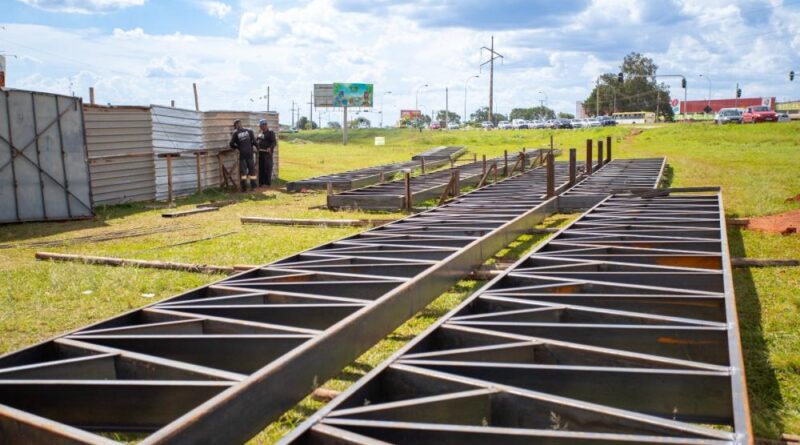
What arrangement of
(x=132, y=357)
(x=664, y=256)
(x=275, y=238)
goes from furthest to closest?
(x=275, y=238)
(x=664, y=256)
(x=132, y=357)

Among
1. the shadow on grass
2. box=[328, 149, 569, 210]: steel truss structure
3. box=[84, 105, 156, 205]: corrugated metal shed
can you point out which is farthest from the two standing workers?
the shadow on grass

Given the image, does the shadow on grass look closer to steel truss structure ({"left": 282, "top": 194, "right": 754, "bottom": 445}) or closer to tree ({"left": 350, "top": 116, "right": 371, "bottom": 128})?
steel truss structure ({"left": 282, "top": 194, "right": 754, "bottom": 445})

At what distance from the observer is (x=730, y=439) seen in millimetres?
Answer: 2705

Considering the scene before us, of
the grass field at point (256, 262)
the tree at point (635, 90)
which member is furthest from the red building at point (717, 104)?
the grass field at point (256, 262)

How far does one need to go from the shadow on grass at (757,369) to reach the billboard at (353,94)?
6845 centimetres

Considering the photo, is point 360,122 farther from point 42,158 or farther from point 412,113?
point 42,158

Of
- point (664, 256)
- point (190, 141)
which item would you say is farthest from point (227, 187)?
point (664, 256)

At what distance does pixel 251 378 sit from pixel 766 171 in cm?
2130

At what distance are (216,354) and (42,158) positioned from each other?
413 inches

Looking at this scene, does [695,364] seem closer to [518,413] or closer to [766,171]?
[518,413]

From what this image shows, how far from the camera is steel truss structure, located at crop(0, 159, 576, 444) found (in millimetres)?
3281

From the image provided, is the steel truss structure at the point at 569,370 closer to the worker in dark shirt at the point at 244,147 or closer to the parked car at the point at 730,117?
the worker in dark shirt at the point at 244,147

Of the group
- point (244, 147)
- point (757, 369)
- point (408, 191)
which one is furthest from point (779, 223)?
point (244, 147)

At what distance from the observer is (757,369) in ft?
15.5
